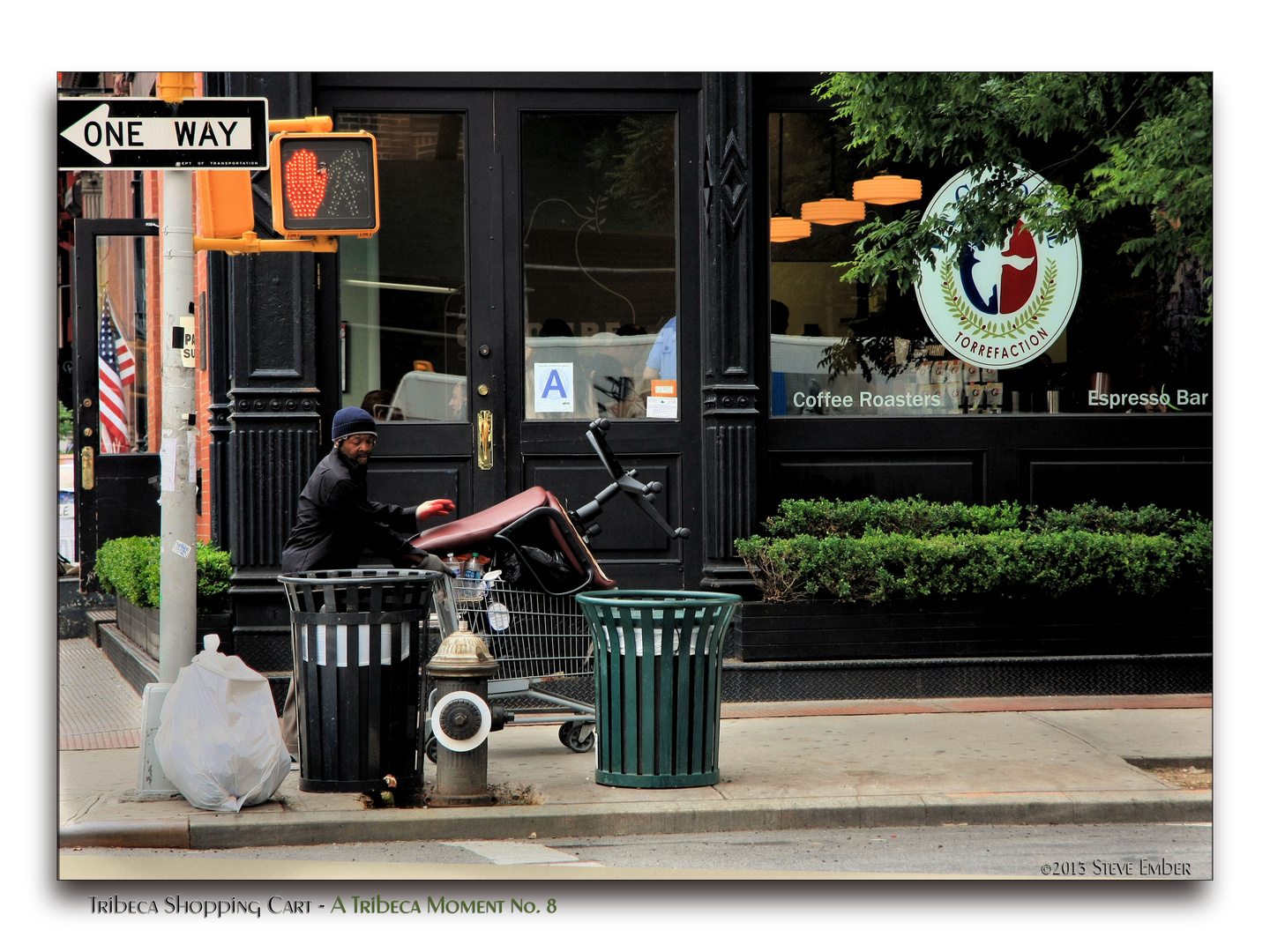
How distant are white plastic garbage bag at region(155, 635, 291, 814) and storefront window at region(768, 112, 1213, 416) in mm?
4721

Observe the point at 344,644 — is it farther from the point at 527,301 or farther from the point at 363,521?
the point at 527,301

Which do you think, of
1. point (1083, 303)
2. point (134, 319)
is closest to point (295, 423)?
point (134, 319)


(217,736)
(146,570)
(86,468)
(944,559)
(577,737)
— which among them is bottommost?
(577,737)

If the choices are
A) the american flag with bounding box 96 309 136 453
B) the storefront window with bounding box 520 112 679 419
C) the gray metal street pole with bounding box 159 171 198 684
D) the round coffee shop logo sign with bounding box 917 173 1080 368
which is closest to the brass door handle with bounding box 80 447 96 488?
the american flag with bounding box 96 309 136 453

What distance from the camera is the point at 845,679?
8672 millimetres

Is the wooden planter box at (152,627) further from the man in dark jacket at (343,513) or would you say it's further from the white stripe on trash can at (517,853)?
the white stripe on trash can at (517,853)

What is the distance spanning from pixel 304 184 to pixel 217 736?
8.66ft

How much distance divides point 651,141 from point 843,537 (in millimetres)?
3126

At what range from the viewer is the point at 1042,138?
7.72 metres

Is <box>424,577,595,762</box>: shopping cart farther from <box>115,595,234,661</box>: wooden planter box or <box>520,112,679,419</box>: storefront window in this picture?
<box>520,112,679,419</box>: storefront window

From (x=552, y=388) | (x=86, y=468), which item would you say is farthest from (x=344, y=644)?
(x=86, y=468)

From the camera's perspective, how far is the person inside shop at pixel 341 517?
700cm

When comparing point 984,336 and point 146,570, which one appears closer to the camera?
point 146,570

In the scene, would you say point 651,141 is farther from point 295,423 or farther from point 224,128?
point 224,128
